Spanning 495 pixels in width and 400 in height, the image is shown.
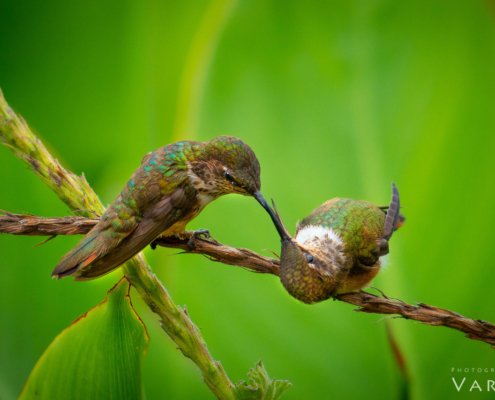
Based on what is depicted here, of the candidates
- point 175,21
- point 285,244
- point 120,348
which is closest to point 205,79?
point 175,21

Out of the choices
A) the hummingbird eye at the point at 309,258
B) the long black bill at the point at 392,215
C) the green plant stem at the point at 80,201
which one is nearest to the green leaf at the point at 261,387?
the green plant stem at the point at 80,201

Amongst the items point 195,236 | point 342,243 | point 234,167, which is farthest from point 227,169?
point 342,243

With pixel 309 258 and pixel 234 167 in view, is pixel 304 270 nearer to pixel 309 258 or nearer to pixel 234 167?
pixel 309 258

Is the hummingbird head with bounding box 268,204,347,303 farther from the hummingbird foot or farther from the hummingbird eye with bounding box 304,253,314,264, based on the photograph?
the hummingbird foot

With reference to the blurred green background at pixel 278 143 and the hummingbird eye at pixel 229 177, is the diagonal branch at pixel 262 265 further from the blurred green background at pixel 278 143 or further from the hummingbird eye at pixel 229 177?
the blurred green background at pixel 278 143

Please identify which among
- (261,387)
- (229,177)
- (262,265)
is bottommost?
(261,387)

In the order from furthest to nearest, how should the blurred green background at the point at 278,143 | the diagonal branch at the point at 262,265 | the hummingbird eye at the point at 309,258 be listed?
the blurred green background at the point at 278,143, the hummingbird eye at the point at 309,258, the diagonal branch at the point at 262,265

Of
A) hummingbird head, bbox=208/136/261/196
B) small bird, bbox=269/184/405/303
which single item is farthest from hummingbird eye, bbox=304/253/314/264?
hummingbird head, bbox=208/136/261/196
